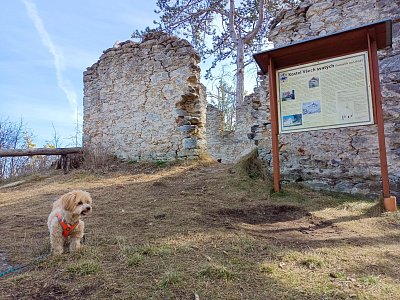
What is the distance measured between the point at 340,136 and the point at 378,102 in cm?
133

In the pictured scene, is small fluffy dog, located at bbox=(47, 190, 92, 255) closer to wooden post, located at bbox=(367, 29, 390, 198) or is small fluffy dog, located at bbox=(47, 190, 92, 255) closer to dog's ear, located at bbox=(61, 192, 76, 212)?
dog's ear, located at bbox=(61, 192, 76, 212)

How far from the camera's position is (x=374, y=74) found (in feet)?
14.2

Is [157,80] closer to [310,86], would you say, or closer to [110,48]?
[110,48]

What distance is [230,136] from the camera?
15.6m

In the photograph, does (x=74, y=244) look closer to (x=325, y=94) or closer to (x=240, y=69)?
(x=325, y=94)

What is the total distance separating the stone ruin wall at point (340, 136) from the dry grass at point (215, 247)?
48 cm

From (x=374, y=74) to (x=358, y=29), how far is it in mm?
644

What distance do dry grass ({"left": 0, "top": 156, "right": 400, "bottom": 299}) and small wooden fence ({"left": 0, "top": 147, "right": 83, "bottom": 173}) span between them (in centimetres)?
394

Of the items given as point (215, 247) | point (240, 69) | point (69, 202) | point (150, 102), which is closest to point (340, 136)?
point (215, 247)

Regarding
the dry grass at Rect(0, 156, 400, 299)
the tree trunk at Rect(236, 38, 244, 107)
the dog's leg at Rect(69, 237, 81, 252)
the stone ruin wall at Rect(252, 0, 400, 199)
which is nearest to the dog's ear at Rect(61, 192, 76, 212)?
the dog's leg at Rect(69, 237, 81, 252)

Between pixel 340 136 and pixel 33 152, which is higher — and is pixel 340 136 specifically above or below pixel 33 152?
below

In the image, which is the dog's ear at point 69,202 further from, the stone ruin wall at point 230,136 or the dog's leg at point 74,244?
the stone ruin wall at point 230,136

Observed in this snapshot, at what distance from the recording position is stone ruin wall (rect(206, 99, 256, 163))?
14656mm

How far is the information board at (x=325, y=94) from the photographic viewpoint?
4.45 meters
